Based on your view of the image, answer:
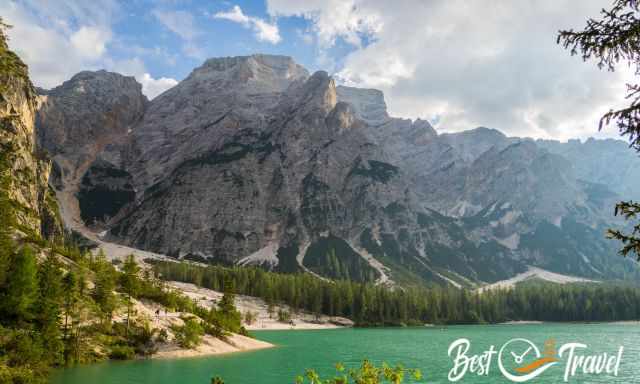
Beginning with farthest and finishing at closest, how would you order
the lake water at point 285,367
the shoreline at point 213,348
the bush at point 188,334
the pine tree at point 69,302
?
the bush at point 188,334 < the shoreline at point 213,348 < the pine tree at point 69,302 < the lake water at point 285,367

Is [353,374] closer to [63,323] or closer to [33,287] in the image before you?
[33,287]

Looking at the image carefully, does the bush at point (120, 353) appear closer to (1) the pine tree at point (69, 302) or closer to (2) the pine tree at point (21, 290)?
(1) the pine tree at point (69, 302)

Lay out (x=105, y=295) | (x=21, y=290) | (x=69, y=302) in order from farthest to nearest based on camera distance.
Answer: (x=105, y=295)
(x=69, y=302)
(x=21, y=290)

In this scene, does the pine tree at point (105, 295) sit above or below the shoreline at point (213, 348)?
above

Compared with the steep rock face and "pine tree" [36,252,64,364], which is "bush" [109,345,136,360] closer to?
"pine tree" [36,252,64,364]

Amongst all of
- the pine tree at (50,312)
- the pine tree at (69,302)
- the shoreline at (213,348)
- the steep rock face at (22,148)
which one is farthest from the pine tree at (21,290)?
the steep rock face at (22,148)

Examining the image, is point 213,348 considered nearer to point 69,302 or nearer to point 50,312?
point 69,302

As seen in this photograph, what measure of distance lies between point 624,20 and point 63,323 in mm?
85661

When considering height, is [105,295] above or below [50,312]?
above

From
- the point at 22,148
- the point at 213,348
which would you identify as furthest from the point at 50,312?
the point at 22,148

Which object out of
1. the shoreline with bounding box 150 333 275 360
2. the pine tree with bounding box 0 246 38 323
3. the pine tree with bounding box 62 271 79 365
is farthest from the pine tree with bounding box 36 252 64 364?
the shoreline with bounding box 150 333 275 360

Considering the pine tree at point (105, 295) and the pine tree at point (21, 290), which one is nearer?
the pine tree at point (21, 290)

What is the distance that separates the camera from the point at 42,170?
627 feet

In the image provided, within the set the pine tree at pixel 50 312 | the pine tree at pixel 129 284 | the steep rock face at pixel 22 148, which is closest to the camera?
the pine tree at pixel 50 312
